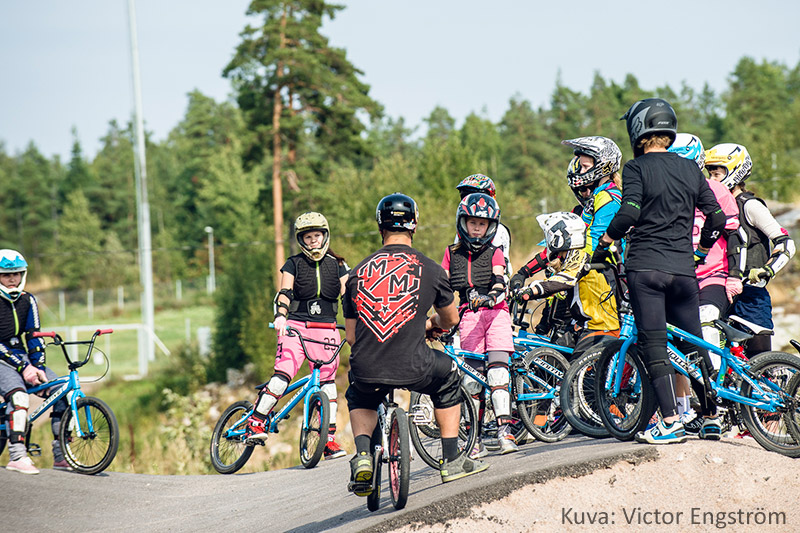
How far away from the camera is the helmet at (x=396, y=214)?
509 centimetres

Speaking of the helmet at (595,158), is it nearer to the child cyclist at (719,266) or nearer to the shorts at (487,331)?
the child cyclist at (719,266)

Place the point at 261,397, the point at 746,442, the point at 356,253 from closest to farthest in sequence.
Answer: the point at 746,442
the point at 261,397
the point at 356,253

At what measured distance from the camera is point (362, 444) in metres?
5.12

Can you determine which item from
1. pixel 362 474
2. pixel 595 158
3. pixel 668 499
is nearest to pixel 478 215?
pixel 595 158

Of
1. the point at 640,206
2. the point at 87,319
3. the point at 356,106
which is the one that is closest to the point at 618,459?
the point at 640,206

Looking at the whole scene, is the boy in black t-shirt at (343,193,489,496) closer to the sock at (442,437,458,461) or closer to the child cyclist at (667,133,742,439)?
the sock at (442,437,458,461)

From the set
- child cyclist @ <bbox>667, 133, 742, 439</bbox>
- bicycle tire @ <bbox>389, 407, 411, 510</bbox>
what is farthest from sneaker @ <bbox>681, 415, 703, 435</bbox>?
bicycle tire @ <bbox>389, 407, 411, 510</bbox>

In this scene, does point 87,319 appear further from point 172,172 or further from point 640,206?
point 640,206

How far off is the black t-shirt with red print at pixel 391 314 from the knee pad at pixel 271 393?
3.01 m

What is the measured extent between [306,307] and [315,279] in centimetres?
30

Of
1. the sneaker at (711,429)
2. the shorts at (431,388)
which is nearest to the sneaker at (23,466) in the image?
the shorts at (431,388)

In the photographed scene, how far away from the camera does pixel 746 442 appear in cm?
585

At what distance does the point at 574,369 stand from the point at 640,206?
1.38m

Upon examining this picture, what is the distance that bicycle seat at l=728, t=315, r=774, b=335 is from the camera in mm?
6023
